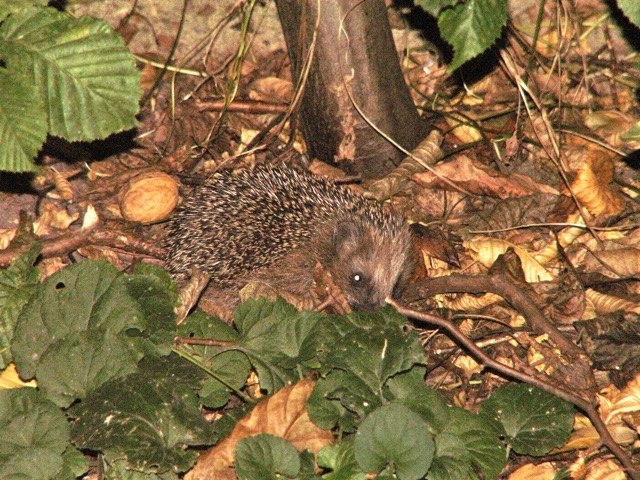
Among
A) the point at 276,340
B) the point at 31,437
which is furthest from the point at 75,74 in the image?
the point at 31,437

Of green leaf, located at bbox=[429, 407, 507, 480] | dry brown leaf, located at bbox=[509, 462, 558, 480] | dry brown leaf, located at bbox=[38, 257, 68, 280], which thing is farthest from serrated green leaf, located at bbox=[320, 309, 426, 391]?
dry brown leaf, located at bbox=[38, 257, 68, 280]

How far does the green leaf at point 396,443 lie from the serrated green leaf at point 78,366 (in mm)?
1352

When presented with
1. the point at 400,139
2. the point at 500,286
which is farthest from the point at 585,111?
the point at 500,286

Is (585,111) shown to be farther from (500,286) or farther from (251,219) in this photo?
(251,219)

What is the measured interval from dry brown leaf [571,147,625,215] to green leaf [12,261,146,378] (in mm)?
3235

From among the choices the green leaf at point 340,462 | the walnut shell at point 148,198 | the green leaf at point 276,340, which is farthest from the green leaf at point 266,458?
the walnut shell at point 148,198

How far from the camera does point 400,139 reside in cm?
576

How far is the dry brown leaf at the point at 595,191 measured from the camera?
5.37 meters

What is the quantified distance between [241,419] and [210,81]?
11.1ft

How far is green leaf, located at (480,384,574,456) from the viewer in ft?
12.7

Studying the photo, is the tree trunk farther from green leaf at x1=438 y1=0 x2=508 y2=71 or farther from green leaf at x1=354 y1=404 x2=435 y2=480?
green leaf at x1=354 y1=404 x2=435 y2=480

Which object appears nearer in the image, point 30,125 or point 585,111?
point 30,125

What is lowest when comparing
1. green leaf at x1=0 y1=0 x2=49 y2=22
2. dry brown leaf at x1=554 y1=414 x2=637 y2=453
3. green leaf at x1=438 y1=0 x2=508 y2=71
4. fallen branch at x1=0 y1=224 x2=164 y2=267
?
fallen branch at x1=0 y1=224 x2=164 y2=267

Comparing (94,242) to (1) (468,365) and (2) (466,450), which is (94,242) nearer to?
(1) (468,365)
